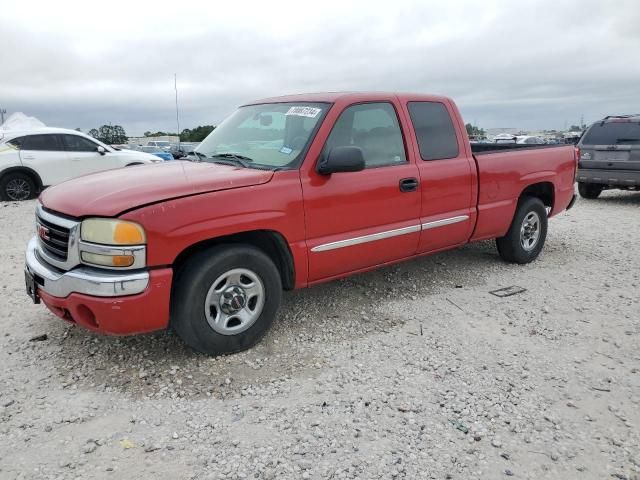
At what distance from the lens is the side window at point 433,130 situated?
4590 millimetres

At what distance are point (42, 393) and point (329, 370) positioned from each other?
1.77m

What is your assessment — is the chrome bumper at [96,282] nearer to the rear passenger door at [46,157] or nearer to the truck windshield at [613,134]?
the rear passenger door at [46,157]

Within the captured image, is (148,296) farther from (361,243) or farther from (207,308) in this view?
(361,243)

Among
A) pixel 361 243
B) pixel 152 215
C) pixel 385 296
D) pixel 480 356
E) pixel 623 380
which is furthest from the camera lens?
pixel 385 296

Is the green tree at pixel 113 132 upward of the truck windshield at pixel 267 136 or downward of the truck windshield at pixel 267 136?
upward

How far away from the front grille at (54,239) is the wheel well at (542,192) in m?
4.59

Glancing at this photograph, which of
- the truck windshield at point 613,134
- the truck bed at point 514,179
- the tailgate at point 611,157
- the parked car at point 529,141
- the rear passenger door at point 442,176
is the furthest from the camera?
the truck windshield at point 613,134

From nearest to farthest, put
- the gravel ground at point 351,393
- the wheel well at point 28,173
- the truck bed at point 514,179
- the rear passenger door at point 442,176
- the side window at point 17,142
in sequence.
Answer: the gravel ground at point 351,393
the rear passenger door at point 442,176
the truck bed at point 514,179
the wheel well at point 28,173
the side window at point 17,142

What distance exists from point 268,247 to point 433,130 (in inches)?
78.4

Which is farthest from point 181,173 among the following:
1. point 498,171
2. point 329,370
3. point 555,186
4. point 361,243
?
point 555,186

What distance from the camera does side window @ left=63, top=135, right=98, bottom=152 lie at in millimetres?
Answer: 11374

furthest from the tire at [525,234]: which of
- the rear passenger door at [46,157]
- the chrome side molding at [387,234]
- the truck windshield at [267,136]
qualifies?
the rear passenger door at [46,157]

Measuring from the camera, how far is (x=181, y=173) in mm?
3688

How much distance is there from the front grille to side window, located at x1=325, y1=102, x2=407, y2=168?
191cm
